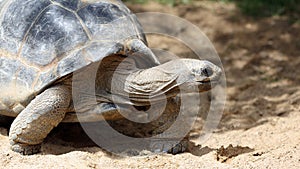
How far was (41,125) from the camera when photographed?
4617mm

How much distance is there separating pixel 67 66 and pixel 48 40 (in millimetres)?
345

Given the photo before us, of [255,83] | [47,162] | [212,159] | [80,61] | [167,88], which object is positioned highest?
[80,61]

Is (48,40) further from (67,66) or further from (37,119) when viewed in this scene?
(37,119)

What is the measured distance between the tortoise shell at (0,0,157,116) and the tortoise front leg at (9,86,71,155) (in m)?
0.13

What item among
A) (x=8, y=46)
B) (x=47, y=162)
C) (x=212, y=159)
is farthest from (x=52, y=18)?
(x=212, y=159)

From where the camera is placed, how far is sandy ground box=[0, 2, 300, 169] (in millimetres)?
4547

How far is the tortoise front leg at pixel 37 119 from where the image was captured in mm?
4566

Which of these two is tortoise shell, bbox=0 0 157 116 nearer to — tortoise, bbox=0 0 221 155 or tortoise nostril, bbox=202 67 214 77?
tortoise, bbox=0 0 221 155

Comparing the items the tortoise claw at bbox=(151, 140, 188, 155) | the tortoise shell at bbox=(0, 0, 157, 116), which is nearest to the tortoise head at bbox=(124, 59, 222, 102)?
the tortoise shell at bbox=(0, 0, 157, 116)

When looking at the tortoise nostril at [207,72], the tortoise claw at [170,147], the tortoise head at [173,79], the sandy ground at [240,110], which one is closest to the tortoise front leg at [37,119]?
the sandy ground at [240,110]

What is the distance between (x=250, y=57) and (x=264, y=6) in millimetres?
1840

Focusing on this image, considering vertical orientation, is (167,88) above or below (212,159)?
above

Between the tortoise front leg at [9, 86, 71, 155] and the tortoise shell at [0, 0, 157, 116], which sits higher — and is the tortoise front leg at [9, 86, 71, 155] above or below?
below

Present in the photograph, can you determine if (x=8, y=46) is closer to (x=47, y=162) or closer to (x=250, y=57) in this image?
(x=47, y=162)
